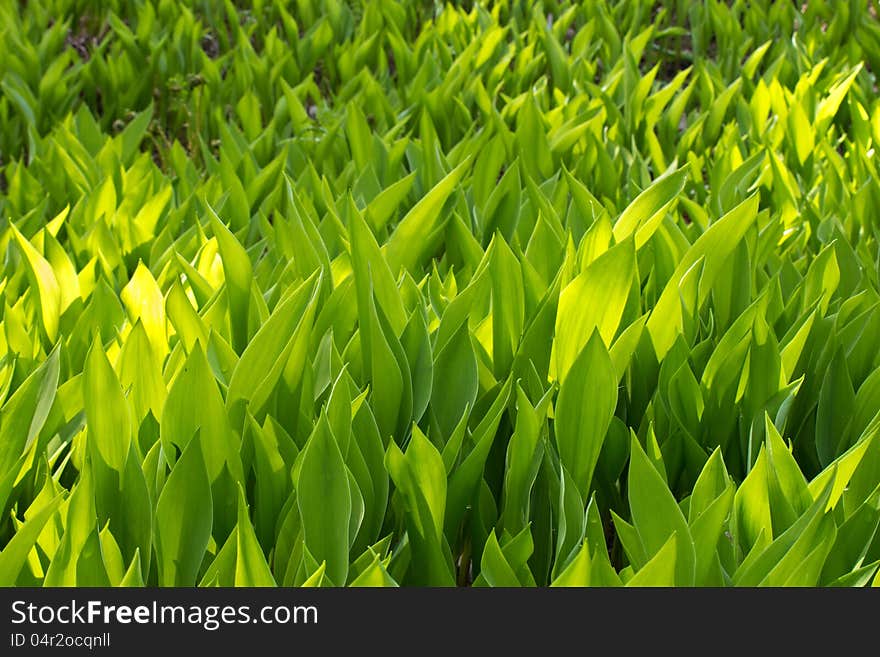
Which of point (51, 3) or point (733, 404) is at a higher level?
point (51, 3)

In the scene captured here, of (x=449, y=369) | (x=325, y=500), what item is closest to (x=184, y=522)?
(x=325, y=500)

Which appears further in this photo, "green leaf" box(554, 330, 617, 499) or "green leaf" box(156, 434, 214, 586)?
"green leaf" box(554, 330, 617, 499)

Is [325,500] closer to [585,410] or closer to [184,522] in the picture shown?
[184,522]

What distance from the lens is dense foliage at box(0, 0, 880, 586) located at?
1.21 m

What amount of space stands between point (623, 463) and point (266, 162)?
1.57 metres

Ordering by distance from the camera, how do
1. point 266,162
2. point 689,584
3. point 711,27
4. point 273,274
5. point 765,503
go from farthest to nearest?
point 711,27, point 266,162, point 273,274, point 765,503, point 689,584

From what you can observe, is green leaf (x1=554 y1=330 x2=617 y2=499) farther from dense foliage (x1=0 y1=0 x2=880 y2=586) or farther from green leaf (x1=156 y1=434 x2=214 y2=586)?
green leaf (x1=156 y1=434 x2=214 y2=586)

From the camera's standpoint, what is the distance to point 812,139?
2580 mm

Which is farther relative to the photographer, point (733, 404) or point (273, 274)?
point (273, 274)

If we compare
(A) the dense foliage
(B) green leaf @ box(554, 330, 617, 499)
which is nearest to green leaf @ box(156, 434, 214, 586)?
(A) the dense foliage

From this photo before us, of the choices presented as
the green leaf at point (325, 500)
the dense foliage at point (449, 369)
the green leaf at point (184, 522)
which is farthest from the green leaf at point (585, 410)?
the green leaf at point (184, 522)

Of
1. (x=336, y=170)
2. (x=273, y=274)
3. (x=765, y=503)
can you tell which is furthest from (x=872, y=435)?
(x=336, y=170)

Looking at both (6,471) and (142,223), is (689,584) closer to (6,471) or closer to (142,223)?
(6,471)

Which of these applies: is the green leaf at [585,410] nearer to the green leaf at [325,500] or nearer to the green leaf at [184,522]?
the green leaf at [325,500]
